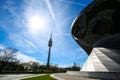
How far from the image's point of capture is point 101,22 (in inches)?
998

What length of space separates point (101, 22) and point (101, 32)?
6.28 feet

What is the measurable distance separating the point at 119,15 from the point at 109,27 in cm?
270

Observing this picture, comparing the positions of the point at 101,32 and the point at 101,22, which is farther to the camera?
the point at 101,32

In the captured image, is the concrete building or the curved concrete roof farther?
the curved concrete roof

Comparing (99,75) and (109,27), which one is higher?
(109,27)

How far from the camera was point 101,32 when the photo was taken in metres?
26.3

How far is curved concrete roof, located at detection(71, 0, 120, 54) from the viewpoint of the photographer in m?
22.7

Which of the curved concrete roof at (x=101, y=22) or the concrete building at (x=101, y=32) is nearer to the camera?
the concrete building at (x=101, y=32)

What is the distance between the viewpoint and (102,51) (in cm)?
2173

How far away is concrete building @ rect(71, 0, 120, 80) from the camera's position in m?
18.6

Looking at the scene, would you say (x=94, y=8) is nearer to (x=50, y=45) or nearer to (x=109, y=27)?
(x=109, y=27)

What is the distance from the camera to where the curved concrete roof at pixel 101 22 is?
22.7 metres

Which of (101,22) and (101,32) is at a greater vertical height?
(101,22)

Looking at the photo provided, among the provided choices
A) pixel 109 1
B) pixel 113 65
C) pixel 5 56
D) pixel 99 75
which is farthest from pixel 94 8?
pixel 5 56
